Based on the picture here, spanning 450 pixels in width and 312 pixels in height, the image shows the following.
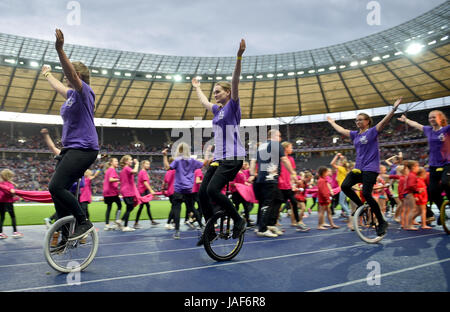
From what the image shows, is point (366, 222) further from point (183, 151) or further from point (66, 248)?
point (66, 248)

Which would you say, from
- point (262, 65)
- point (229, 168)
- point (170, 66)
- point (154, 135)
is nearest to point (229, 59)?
point (262, 65)

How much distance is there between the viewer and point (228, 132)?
3795 millimetres

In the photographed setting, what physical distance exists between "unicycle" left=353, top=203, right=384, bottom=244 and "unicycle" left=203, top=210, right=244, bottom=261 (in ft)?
7.65

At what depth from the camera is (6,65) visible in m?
28.5

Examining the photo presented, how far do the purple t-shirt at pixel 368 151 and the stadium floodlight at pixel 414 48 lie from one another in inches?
1077

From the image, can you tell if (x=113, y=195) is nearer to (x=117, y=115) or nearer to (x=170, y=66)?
(x=170, y=66)

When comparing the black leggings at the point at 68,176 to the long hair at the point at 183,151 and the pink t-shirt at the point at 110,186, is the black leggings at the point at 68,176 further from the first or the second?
the pink t-shirt at the point at 110,186

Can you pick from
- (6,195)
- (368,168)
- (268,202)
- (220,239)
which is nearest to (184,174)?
(268,202)

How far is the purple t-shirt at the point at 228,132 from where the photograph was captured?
147 inches

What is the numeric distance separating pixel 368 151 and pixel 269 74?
3001cm

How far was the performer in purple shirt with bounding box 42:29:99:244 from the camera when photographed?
3.14 meters

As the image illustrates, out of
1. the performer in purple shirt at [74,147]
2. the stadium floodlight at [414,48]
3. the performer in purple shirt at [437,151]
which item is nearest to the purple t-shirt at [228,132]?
the performer in purple shirt at [74,147]

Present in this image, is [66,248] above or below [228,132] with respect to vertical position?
below

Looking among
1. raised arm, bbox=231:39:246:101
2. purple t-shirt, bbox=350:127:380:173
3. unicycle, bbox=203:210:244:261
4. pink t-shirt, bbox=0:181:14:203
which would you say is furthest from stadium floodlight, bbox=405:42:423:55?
pink t-shirt, bbox=0:181:14:203
